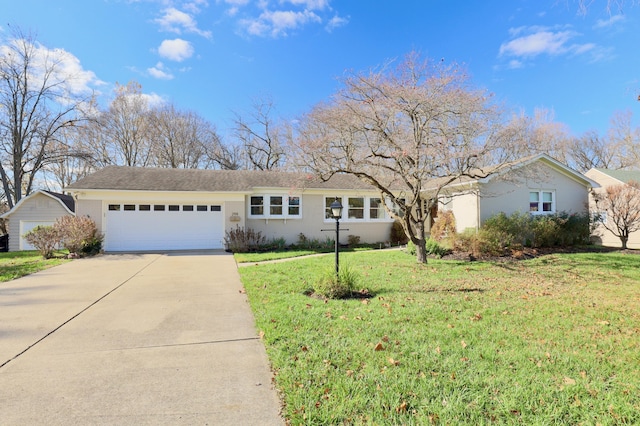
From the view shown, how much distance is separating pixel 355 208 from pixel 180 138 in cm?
1892

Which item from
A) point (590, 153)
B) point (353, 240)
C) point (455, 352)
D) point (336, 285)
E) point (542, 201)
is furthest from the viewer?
point (590, 153)

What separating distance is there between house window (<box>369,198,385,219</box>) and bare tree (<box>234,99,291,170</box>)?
12366 mm

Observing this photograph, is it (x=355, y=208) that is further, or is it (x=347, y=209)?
(x=355, y=208)

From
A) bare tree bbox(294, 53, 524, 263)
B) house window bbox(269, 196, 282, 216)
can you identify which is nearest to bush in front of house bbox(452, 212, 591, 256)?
bare tree bbox(294, 53, 524, 263)

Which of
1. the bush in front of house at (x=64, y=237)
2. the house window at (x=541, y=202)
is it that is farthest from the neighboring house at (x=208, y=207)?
the house window at (x=541, y=202)

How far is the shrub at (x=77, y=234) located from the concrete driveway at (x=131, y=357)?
17.5 ft

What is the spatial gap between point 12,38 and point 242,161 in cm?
1681

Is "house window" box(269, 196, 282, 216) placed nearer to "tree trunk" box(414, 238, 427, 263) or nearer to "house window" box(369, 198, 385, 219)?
"house window" box(369, 198, 385, 219)

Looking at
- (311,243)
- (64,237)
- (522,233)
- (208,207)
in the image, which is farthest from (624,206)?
(64,237)

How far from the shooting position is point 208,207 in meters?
14.4

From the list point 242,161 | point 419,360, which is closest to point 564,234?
point 419,360

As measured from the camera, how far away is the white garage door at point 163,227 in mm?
13422

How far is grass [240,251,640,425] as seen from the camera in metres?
2.50

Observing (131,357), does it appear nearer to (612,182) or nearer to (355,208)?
(355,208)
